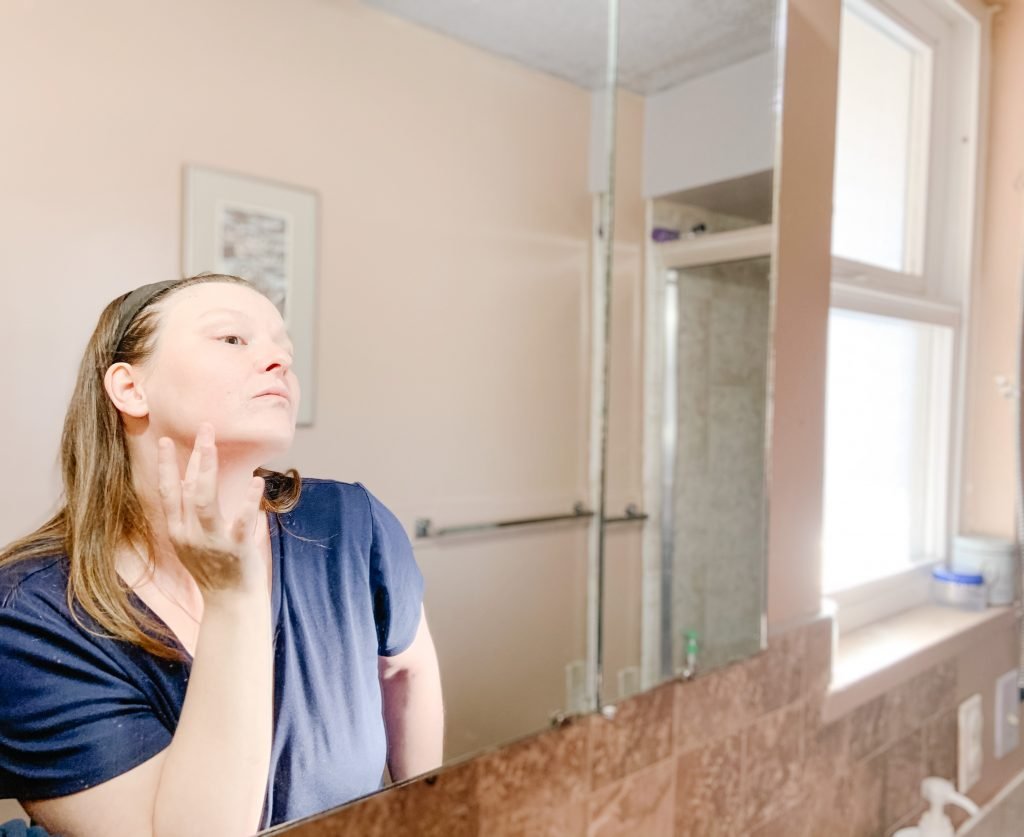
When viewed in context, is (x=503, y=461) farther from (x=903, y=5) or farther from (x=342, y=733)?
(x=903, y=5)

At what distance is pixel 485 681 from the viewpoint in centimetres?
70

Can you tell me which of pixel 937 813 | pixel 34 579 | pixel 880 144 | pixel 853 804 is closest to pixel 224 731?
pixel 34 579

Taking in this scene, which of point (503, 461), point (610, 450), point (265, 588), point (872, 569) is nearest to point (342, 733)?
point (265, 588)

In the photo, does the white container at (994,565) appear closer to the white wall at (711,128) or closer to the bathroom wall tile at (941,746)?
the bathroom wall tile at (941,746)

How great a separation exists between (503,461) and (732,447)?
428 mm

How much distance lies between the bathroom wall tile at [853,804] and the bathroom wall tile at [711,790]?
254mm

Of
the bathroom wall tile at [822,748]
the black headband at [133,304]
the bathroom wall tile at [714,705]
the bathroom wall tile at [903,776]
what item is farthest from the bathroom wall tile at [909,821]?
the black headband at [133,304]

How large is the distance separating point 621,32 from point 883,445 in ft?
4.13

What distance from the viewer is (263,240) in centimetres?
53

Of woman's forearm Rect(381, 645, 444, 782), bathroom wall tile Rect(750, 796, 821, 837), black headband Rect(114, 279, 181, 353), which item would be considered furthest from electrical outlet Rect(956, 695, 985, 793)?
black headband Rect(114, 279, 181, 353)

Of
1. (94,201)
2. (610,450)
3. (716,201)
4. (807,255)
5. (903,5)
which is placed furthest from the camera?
(903,5)

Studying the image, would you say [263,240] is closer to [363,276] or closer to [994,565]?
[363,276]

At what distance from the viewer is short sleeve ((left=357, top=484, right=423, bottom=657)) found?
0.60 meters

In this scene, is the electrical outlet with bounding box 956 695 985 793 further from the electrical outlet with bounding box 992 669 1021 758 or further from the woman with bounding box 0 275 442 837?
the woman with bounding box 0 275 442 837
